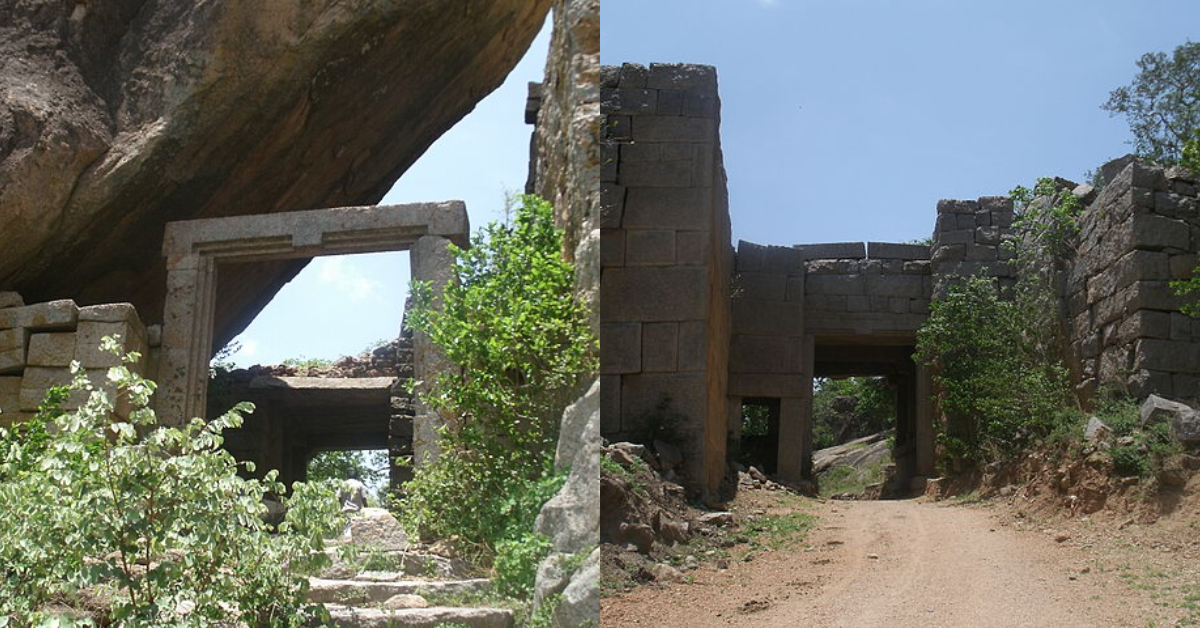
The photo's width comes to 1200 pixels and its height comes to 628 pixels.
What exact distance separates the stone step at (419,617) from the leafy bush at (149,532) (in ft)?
0.54

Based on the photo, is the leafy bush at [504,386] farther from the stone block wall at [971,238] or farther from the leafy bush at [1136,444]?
the stone block wall at [971,238]

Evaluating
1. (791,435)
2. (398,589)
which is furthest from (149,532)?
(791,435)

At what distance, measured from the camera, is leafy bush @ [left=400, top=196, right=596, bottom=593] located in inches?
246

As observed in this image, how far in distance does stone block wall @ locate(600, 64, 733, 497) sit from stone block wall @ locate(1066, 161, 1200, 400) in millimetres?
3141

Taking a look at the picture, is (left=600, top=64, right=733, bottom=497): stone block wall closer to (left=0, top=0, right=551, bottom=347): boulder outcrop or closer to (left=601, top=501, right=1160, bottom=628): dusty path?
(left=601, top=501, right=1160, bottom=628): dusty path

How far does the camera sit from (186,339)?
834cm

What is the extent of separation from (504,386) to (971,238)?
749 centimetres

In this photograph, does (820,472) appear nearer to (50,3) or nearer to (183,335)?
(183,335)

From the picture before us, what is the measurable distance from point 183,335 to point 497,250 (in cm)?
278

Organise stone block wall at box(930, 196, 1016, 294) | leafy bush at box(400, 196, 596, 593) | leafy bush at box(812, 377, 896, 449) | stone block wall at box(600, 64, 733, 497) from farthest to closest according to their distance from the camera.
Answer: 1. leafy bush at box(812, 377, 896, 449)
2. stone block wall at box(930, 196, 1016, 294)
3. stone block wall at box(600, 64, 733, 497)
4. leafy bush at box(400, 196, 596, 593)

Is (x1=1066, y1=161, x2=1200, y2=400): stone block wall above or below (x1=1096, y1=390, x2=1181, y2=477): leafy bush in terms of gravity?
above

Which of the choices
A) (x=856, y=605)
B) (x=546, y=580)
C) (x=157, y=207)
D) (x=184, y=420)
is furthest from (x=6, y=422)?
(x=856, y=605)

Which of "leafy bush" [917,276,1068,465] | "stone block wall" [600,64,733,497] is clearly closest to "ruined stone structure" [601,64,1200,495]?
"stone block wall" [600,64,733,497]

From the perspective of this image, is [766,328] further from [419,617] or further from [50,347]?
[419,617]
